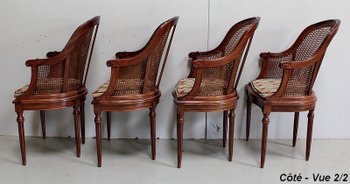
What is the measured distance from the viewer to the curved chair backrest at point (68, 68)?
3043mm

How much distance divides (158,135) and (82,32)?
129 centimetres

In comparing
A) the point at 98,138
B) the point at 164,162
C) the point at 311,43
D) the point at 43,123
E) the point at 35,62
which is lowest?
the point at 164,162

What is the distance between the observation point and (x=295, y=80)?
3.17 metres

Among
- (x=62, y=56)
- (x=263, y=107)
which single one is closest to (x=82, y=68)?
(x=62, y=56)

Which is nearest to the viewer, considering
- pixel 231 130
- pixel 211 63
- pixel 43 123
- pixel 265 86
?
pixel 211 63

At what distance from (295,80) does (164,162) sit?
46.7 inches

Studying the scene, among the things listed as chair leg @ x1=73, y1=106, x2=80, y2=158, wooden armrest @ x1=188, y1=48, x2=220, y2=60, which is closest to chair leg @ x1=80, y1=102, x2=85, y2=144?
chair leg @ x1=73, y1=106, x2=80, y2=158

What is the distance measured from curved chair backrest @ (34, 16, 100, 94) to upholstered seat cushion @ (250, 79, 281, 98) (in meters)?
1.36

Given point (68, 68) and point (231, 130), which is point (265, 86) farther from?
point (68, 68)

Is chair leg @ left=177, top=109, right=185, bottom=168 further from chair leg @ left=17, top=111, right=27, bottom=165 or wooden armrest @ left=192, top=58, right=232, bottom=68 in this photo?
chair leg @ left=17, top=111, right=27, bottom=165

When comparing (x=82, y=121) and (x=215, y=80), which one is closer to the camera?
(x=215, y=80)

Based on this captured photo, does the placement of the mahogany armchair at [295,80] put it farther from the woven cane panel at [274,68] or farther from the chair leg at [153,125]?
the chair leg at [153,125]

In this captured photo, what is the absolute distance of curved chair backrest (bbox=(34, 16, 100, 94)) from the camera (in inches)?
120

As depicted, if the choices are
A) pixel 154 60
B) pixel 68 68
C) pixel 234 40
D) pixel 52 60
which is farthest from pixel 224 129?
pixel 52 60
